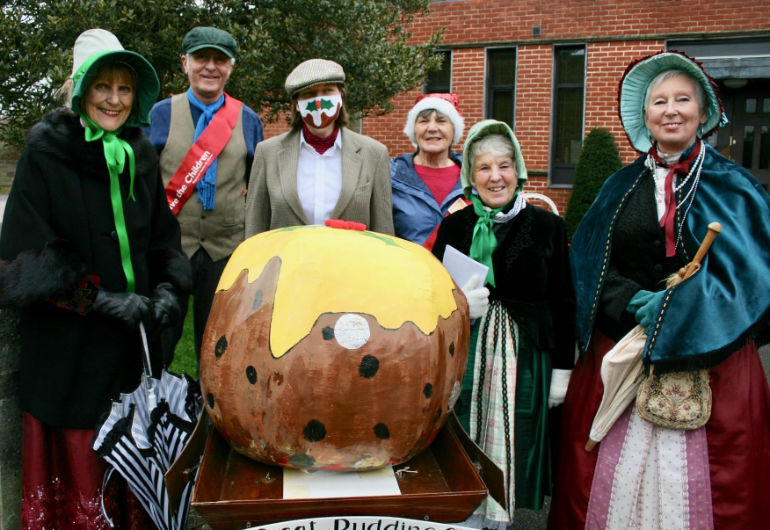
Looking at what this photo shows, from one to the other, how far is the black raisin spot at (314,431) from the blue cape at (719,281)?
47.2 inches

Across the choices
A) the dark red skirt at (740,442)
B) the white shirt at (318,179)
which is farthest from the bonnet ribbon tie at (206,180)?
the dark red skirt at (740,442)

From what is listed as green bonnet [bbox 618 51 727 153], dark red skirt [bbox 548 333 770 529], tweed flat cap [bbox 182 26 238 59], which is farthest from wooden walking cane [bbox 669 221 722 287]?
tweed flat cap [bbox 182 26 238 59]

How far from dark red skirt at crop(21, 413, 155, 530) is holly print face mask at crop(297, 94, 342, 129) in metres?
1.57

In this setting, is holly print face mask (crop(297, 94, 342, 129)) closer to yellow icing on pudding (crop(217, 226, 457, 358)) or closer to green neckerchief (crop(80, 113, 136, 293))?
green neckerchief (crop(80, 113, 136, 293))

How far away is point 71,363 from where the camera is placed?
2.31 meters

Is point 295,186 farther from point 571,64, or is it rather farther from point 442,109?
point 571,64

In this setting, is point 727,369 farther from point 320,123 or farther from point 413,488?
point 320,123

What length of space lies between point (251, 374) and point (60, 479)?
107cm

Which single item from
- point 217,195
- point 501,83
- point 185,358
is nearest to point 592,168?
point 501,83

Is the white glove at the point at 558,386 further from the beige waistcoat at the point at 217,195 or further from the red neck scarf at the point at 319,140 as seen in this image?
the beige waistcoat at the point at 217,195

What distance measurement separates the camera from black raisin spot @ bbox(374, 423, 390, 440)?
5.99 feet

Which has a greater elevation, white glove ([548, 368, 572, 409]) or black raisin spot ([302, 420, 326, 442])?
black raisin spot ([302, 420, 326, 442])

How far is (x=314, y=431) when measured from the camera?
180 cm

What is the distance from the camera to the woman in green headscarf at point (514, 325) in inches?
102
